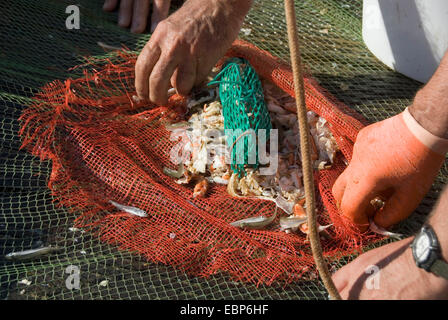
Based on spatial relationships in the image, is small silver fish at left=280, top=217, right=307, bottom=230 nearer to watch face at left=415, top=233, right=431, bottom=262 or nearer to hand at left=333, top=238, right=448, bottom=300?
hand at left=333, top=238, right=448, bottom=300

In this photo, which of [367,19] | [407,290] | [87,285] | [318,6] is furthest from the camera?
[318,6]

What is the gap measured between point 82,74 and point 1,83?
15.4 inches

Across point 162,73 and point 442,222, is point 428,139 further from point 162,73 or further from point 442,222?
point 162,73

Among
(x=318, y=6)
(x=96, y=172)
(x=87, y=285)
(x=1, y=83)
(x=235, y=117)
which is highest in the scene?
(x=318, y=6)

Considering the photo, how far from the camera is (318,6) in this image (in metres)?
3.13

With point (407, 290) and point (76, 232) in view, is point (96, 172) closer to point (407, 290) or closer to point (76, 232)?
point (76, 232)

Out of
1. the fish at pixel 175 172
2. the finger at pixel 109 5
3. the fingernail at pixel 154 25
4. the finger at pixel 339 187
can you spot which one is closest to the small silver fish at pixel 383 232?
the finger at pixel 339 187

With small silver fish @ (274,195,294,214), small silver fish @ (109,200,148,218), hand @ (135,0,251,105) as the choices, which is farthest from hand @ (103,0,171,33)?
small silver fish @ (274,195,294,214)

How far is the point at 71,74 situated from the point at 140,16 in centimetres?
65

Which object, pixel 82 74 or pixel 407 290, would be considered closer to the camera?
pixel 407 290

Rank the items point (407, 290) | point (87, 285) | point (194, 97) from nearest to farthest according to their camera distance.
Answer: point (407, 290) → point (87, 285) → point (194, 97)

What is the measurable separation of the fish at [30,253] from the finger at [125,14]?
1.63 metres

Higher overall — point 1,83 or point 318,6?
point 318,6

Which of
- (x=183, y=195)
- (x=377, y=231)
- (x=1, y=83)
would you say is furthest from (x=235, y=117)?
(x=1, y=83)
